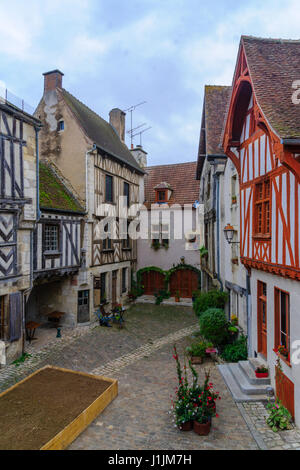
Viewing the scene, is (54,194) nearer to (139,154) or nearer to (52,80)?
(52,80)

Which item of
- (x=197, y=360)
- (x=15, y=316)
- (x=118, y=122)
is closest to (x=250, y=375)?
(x=197, y=360)

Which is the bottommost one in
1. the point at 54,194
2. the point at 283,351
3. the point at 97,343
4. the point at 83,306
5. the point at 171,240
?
the point at 97,343

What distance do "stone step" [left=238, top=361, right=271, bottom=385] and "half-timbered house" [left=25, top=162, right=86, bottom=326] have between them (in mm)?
7303

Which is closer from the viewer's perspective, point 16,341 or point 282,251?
point 282,251

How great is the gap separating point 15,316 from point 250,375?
6787 millimetres

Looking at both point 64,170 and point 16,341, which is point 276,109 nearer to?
point 16,341

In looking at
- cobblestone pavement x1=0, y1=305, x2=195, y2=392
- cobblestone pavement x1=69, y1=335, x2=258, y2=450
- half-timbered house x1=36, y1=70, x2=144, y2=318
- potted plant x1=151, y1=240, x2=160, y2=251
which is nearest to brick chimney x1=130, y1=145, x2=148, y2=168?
half-timbered house x1=36, y1=70, x2=144, y2=318

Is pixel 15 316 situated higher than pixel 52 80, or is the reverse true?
pixel 52 80

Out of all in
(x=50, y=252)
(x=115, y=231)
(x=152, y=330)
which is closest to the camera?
(x=50, y=252)

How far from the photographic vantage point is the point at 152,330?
42.4 feet

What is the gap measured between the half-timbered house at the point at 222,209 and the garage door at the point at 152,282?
6.05 metres

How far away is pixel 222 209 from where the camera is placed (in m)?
11.5
